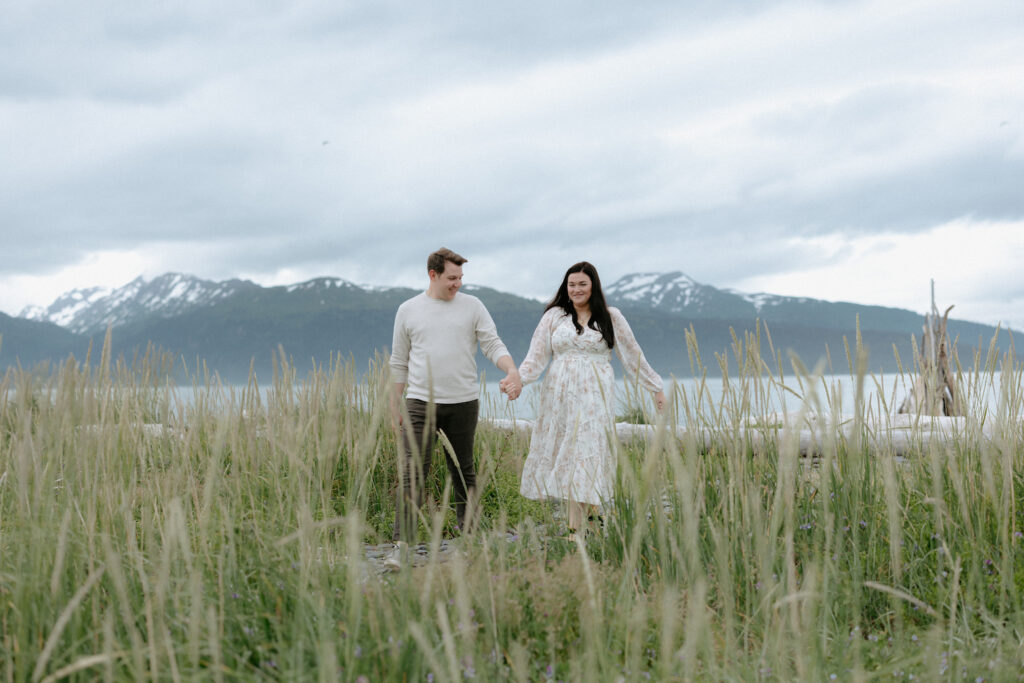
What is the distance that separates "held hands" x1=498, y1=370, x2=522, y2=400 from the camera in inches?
182

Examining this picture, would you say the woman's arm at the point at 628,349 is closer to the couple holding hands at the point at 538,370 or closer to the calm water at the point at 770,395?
the couple holding hands at the point at 538,370

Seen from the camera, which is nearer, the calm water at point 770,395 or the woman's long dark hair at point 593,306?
the calm water at point 770,395

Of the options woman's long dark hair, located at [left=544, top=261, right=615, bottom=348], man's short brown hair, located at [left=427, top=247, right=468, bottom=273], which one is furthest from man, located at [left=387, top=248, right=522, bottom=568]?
woman's long dark hair, located at [left=544, top=261, right=615, bottom=348]


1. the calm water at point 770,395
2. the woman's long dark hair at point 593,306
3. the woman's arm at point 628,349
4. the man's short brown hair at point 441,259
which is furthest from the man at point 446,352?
the calm water at point 770,395

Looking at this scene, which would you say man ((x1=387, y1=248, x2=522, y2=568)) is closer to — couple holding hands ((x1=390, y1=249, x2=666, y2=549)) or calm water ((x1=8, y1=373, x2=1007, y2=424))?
couple holding hands ((x1=390, y1=249, x2=666, y2=549))

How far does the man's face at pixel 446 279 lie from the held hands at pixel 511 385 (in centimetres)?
68

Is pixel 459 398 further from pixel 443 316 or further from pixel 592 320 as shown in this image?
pixel 592 320

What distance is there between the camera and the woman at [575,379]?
15.5 ft

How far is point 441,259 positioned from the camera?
4.70 meters

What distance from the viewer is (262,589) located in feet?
6.77

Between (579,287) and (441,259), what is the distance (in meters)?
0.96

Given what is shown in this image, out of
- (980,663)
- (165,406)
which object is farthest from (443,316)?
(980,663)

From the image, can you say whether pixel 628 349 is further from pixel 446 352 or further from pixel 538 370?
pixel 446 352

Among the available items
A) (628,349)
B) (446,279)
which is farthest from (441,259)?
(628,349)
